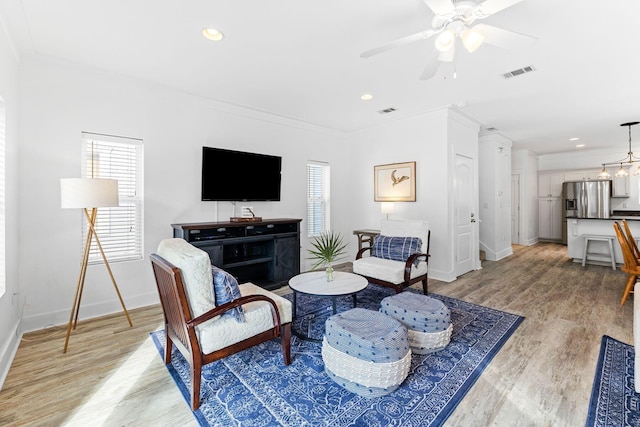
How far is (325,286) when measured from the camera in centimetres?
298

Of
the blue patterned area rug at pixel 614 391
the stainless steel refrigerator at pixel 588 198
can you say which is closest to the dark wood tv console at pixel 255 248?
the blue patterned area rug at pixel 614 391

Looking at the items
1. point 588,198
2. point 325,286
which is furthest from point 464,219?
point 588,198

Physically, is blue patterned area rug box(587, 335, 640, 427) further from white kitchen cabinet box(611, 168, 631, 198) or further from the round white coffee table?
white kitchen cabinet box(611, 168, 631, 198)

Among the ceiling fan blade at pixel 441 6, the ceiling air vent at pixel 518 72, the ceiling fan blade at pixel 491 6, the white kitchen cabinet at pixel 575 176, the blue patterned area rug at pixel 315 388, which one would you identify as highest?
the ceiling air vent at pixel 518 72

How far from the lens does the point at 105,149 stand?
11.1 feet

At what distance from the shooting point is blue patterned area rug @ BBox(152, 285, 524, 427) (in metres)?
1.78

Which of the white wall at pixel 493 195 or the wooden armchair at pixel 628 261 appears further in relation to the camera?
the white wall at pixel 493 195

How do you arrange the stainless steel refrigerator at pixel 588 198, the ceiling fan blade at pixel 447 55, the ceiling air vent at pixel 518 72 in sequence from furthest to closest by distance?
the stainless steel refrigerator at pixel 588 198
the ceiling air vent at pixel 518 72
the ceiling fan blade at pixel 447 55

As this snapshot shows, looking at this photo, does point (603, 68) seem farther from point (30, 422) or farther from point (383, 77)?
point (30, 422)

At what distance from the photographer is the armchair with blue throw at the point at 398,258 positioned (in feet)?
11.9

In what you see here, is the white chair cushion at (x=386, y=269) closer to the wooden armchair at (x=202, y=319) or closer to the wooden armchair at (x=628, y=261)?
the wooden armchair at (x=202, y=319)

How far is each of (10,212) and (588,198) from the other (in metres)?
11.1

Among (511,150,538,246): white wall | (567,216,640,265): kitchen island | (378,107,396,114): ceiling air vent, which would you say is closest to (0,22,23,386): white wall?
→ (378,107,396,114): ceiling air vent

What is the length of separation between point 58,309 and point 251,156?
2.88 m
